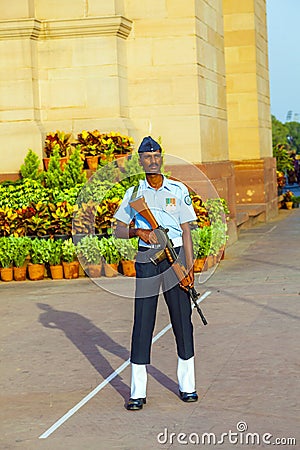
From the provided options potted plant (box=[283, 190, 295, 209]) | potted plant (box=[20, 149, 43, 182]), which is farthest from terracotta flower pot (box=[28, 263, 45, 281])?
potted plant (box=[283, 190, 295, 209])

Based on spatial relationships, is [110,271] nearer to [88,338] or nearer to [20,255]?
[20,255]

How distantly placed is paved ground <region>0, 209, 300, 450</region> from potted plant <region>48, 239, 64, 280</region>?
251 millimetres

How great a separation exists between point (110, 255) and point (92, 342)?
406cm

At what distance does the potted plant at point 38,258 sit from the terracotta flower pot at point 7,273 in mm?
272

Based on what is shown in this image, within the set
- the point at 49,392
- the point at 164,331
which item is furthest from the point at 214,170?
the point at 49,392

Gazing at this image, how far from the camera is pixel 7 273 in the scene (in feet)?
46.2

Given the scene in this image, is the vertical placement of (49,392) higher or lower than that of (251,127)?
lower

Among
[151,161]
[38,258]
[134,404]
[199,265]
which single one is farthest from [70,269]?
[151,161]

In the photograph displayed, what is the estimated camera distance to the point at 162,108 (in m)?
16.7

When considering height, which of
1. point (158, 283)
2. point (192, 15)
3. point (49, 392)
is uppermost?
point (192, 15)

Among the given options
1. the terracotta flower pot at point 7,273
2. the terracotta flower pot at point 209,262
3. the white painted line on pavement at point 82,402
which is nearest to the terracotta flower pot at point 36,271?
the terracotta flower pot at point 7,273

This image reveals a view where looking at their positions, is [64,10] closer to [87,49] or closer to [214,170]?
[87,49]

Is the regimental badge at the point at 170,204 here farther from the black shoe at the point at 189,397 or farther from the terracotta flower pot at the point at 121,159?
the terracotta flower pot at the point at 121,159

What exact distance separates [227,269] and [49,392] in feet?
22.4
